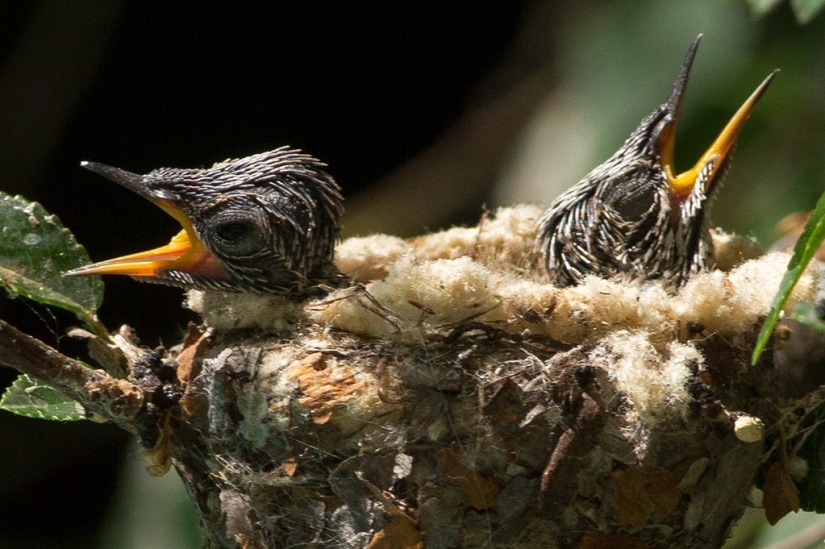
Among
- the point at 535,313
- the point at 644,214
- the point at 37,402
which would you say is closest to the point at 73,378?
the point at 37,402

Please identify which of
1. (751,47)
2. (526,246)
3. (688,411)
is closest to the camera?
(688,411)

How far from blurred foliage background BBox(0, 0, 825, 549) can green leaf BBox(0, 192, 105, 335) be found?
114cm

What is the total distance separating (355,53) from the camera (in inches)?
116

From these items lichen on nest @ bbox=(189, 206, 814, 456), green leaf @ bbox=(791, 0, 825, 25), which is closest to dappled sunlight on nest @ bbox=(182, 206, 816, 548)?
lichen on nest @ bbox=(189, 206, 814, 456)

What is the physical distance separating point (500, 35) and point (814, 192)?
4.74ft

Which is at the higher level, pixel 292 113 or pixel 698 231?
pixel 292 113

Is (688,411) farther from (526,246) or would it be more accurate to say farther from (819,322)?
(526,246)

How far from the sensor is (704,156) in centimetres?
157

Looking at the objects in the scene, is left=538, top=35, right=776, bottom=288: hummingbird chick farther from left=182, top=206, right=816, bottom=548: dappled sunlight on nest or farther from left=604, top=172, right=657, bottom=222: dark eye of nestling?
left=182, top=206, right=816, bottom=548: dappled sunlight on nest

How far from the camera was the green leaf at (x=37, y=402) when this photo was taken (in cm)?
114

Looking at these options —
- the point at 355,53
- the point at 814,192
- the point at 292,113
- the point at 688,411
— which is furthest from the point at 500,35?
the point at 688,411

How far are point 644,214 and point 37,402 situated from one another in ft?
3.05

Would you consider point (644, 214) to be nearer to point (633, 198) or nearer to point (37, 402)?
point (633, 198)

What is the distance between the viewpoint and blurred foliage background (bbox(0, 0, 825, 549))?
2.25 meters
